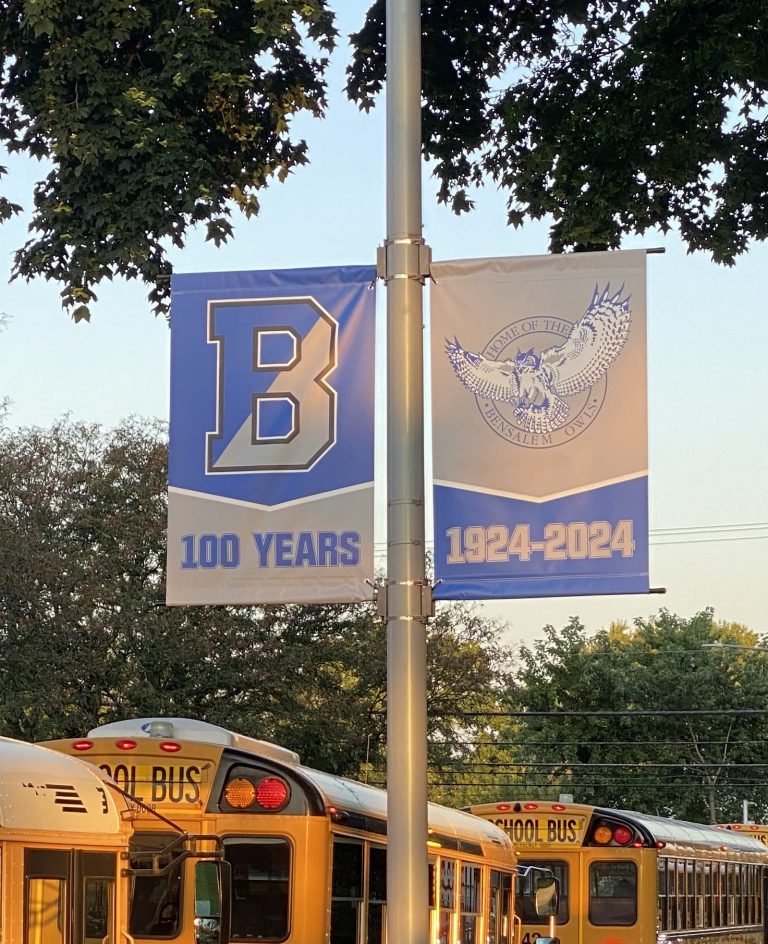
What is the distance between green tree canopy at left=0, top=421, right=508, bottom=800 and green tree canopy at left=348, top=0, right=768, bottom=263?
23.6m

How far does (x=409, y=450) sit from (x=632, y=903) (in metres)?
13.3

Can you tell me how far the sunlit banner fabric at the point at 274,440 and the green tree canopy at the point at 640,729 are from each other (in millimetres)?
55534

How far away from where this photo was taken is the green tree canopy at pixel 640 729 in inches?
2480

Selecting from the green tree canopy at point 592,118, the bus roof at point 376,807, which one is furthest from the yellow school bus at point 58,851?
the green tree canopy at point 592,118

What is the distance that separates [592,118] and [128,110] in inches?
146

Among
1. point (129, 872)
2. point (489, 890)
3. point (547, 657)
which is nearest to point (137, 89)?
point (129, 872)

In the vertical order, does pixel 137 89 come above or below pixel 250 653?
above

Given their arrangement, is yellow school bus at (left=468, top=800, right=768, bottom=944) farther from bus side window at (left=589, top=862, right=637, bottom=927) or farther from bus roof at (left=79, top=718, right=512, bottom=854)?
bus roof at (left=79, top=718, right=512, bottom=854)

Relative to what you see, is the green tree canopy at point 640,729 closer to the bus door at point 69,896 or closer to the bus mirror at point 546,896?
the bus mirror at point 546,896

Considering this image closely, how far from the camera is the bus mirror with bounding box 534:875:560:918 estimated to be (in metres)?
19.4

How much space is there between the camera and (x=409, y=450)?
287 inches

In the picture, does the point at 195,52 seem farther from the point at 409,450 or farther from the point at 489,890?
the point at 489,890

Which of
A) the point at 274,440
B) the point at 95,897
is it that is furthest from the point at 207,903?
the point at 274,440

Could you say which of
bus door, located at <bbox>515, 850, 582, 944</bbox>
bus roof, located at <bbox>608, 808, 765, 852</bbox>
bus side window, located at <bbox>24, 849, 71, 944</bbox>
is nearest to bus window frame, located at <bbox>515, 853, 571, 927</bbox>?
bus door, located at <bbox>515, 850, 582, 944</bbox>
